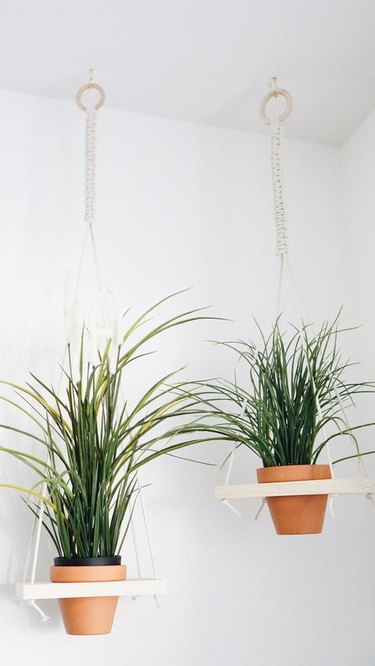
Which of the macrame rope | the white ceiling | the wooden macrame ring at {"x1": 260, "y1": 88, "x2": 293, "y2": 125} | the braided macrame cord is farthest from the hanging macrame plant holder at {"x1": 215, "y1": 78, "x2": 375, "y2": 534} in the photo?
the white ceiling

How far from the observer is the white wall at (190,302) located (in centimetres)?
156

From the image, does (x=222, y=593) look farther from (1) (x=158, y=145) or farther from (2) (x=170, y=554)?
(1) (x=158, y=145)

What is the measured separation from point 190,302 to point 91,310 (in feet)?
1.50

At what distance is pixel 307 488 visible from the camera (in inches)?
54.1

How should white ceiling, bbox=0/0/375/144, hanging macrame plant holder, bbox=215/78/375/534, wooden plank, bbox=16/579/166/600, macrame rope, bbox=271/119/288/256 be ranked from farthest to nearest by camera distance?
macrame rope, bbox=271/119/288/256 → white ceiling, bbox=0/0/375/144 → hanging macrame plant holder, bbox=215/78/375/534 → wooden plank, bbox=16/579/166/600

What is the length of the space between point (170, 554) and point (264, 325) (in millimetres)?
602

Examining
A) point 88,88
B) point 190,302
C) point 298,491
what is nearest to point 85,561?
point 298,491

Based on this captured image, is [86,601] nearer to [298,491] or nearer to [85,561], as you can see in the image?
[85,561]

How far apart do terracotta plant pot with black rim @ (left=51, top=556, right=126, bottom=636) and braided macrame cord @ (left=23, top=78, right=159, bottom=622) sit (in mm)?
51

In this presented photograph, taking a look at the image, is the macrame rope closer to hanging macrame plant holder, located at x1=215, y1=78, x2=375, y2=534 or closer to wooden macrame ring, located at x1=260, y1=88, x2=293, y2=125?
wooden macrame ring, located at x1=260, y1=88, x2=293, y2=125

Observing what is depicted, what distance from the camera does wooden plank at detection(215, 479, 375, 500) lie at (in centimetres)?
136

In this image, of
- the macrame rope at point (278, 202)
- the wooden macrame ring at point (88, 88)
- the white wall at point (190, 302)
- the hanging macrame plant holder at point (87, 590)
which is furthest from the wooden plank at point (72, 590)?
the wooden macrame ring at point (88, 88)

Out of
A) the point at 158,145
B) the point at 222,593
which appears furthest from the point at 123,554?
the point at 158,145

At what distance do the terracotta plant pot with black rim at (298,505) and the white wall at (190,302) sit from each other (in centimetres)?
26
